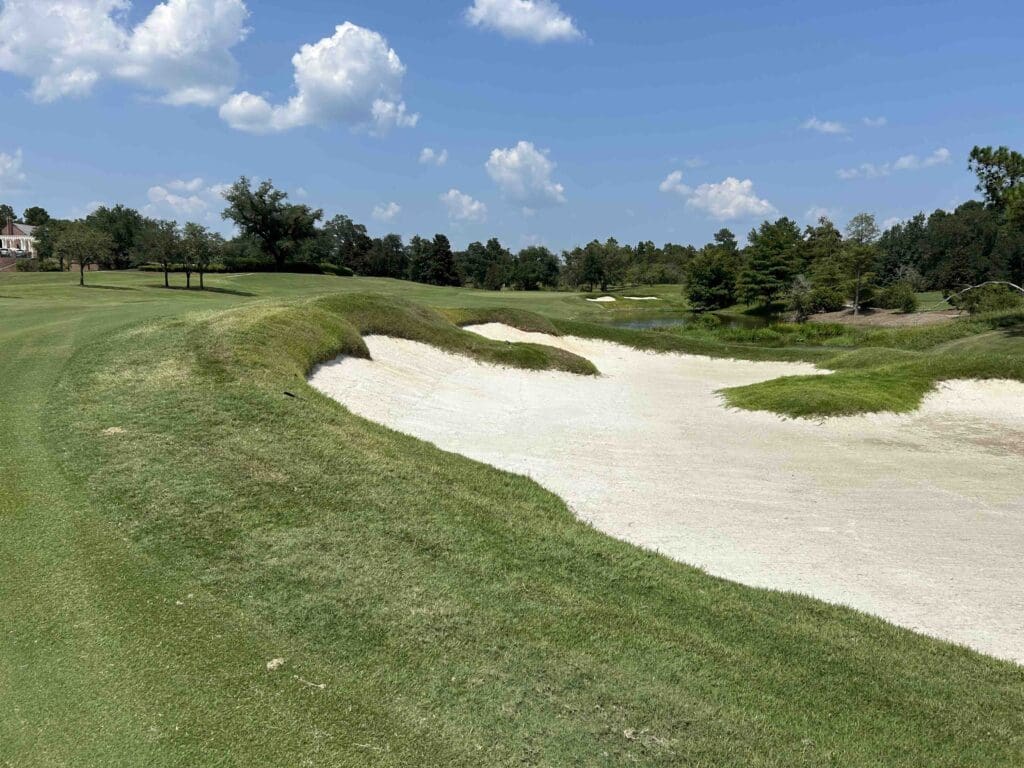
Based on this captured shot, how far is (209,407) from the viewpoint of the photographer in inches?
398

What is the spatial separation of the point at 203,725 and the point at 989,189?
42.5 m

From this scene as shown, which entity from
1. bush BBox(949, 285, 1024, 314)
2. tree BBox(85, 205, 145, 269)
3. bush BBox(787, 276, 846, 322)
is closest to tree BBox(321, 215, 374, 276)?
tree BBox(85, 205, 145, 269)

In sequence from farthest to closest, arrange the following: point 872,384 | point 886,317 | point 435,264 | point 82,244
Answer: point 435,264
point 886,317
point 82,244
point 872,384

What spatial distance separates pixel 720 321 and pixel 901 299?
2068cm

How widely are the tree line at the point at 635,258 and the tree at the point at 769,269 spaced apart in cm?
16

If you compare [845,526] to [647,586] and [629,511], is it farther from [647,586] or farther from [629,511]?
[647,586]

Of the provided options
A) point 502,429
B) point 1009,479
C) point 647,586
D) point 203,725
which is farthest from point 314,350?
point 1009,479

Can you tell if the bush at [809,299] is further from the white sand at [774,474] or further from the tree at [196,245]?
the tree at [196,245]

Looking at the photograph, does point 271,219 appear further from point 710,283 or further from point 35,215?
point 35,215

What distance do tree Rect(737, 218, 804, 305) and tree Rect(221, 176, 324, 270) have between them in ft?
200

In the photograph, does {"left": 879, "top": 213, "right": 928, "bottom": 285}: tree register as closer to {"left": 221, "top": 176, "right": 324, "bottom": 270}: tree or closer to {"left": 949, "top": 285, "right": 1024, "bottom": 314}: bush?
{"left": 949, "top": 285, "right": 1024, "bottom": 314}: bush

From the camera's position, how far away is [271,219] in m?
90.1

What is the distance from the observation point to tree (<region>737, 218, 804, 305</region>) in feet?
275

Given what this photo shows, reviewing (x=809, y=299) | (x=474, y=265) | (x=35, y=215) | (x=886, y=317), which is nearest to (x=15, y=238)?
(x=35, y=215)
